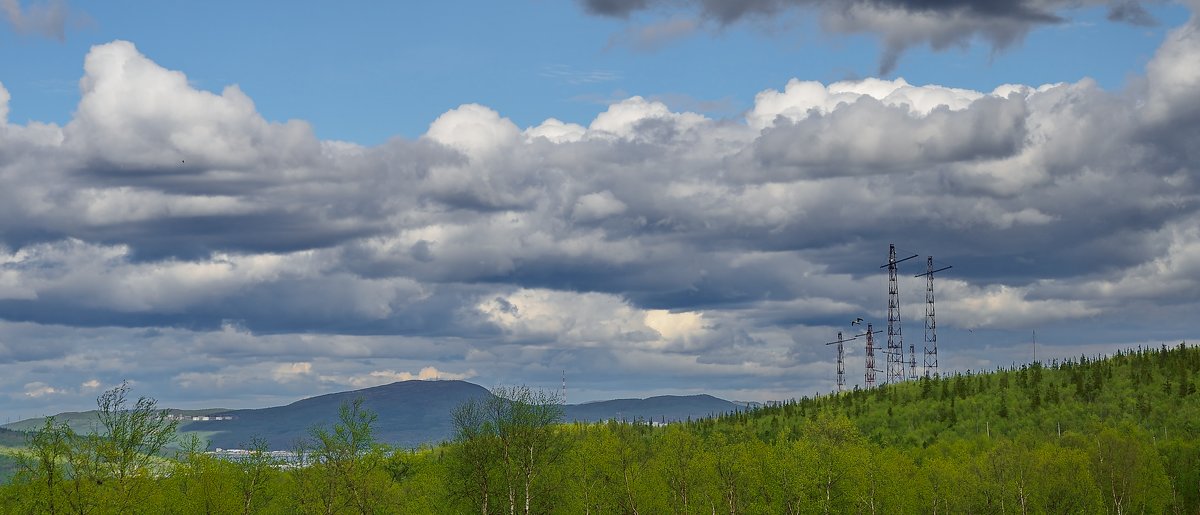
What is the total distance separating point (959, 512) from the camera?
5842 inches

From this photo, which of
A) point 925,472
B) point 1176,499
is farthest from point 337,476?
point 1176,499

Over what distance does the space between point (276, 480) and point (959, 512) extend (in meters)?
90.4

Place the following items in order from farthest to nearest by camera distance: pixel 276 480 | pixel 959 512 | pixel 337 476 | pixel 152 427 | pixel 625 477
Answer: pixel 276 480
pixel 625 477
pixel 959 512
pixel 337 476
pixel 152 427

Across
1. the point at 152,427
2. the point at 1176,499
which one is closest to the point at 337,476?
the point at 152,427

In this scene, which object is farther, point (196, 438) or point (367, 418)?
point (196, 438)

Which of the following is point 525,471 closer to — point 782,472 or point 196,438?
point 782,472

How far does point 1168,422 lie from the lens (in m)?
181

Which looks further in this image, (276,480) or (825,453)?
(276,480)

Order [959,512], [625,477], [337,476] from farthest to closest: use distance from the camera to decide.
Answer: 1. [625,477]
2. [959,512]
3. [337,476]

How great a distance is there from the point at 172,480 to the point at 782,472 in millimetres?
78540

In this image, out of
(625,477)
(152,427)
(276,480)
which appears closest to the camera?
(152,427)

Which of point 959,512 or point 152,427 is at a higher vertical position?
point 152,427

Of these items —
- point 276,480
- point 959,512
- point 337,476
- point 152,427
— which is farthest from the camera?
point 276,480

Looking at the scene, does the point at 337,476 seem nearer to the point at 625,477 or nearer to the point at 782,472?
the point at 625,477
